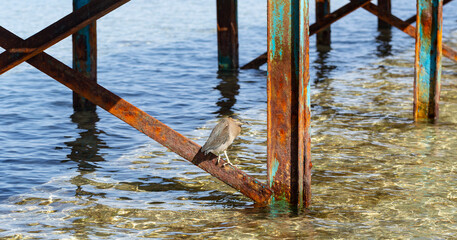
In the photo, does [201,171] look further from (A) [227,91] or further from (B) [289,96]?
(A) [227,91]

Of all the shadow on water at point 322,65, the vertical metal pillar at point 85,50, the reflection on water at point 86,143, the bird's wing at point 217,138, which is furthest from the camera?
the shadow on water at point 322,65

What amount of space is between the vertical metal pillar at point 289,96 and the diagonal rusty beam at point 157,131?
23 centimetres

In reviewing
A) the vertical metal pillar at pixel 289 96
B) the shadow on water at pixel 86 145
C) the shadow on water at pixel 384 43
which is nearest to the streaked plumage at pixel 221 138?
the vertical metal pillar at pixel 289 96

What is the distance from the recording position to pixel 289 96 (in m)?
4.74

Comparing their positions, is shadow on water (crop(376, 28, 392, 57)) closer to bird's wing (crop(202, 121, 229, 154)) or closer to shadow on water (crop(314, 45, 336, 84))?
shadow on water (crop(314, 45, 336, 84))

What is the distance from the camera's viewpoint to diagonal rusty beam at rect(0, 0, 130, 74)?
A: 16.5ft

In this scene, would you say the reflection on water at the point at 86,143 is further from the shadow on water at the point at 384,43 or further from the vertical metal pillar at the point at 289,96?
the shadow on water at the point at 384,43

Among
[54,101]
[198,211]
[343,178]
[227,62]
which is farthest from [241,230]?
[227,62]

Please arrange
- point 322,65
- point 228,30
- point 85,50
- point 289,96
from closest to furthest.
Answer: point 289,96 < point 85,50 < point 228,30 < point 322,65

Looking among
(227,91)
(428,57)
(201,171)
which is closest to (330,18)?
(227,91)

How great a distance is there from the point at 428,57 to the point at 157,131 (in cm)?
390

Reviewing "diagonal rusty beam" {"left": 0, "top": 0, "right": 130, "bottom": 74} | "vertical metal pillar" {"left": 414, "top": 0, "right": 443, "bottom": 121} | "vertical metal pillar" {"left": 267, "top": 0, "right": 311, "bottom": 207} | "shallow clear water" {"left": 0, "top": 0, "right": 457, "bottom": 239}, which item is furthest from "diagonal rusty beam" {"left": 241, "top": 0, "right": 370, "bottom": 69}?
"diagonal rusty beam" {"left": 0, "top": 0, "right": 130, "bottom": 74}

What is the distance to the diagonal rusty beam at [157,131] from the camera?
16.6 ft

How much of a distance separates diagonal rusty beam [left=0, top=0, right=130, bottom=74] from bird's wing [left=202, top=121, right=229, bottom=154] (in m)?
1.18
